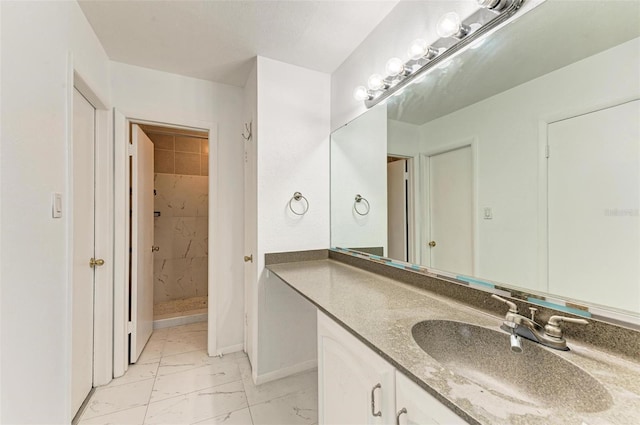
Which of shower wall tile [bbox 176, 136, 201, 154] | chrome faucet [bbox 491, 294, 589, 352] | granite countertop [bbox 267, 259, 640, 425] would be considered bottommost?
granite countertop [bbox 267, 259, 640, 425]

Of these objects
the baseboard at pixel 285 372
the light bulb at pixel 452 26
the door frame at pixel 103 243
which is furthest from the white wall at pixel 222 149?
the light bulb at pixel 452 26

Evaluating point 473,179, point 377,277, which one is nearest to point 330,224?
point 377,277

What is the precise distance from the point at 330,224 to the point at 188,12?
1637mm

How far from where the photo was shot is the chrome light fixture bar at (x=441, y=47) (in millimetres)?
977

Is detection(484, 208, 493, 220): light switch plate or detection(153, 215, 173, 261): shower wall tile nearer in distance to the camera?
detection(484, 208, 493, 220): light switch plate

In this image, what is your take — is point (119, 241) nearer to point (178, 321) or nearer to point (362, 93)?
point (178, 321)

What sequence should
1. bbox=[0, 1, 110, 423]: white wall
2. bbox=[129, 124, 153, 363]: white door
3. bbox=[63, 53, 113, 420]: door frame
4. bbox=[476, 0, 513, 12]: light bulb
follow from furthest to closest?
bbox=[129, 124, 153, 363]: white door
bbox=[63, 53, 113, 420]: door frame
bbox=[476, 0, 513, 12]: light bulb
bbox=[0, 1, 110, 423]: white wall

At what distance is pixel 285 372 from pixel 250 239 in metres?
1.03

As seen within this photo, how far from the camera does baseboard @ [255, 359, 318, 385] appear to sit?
187cm

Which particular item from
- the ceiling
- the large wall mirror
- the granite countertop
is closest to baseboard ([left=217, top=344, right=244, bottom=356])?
the granite countertop

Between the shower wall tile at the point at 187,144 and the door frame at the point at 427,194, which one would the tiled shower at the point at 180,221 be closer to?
the shower wall tile at the point at 187,144

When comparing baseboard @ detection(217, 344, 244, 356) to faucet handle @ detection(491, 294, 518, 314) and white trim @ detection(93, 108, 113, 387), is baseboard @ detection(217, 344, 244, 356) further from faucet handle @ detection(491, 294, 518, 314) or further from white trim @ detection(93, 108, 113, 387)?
faucet handle @ detection(491, 294, 518, 314)

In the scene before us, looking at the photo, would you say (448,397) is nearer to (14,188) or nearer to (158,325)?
(14,188)

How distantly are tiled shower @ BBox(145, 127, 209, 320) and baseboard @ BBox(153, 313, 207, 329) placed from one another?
1.14ft
